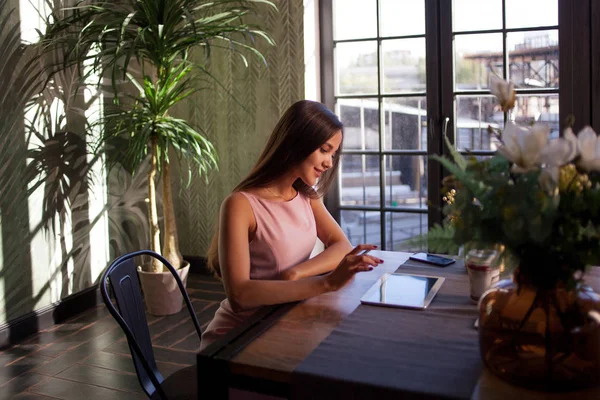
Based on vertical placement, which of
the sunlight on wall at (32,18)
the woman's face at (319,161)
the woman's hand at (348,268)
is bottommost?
the woman's hand at (348,268)

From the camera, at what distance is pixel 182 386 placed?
1.89 metres

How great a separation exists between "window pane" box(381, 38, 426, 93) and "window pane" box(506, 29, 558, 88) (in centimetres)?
58

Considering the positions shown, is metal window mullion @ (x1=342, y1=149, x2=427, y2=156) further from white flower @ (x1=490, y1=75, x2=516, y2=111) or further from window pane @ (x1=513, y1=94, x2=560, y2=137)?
white flower @ (x1=490, y1=75, x2=516, y2=111)

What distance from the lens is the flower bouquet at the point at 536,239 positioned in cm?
110

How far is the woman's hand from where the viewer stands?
177 cm

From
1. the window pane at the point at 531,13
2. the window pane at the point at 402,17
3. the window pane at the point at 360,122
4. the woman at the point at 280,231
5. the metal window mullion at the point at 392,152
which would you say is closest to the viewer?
the woman at the point at 280,231

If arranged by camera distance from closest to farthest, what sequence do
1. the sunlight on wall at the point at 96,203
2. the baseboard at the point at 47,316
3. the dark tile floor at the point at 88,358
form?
1. the dark tile floor at the point at 88,358
2. the baseboard at the point at 47,316
3. the sunlight on wall at the point at 96,203

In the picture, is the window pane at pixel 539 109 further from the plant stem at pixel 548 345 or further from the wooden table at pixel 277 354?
the plant stem at pixel 548 345

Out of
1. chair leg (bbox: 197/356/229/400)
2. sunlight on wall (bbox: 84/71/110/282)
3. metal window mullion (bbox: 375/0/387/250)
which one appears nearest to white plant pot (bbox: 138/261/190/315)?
sunlight on wall (bbox: 84/71/110/282)

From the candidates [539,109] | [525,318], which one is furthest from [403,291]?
[539,109]

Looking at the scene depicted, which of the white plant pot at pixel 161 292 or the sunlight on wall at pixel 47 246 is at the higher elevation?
the sunlight on wall at pixel 47 246

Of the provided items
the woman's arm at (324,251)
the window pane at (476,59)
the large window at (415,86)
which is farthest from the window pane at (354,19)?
the woman's arm at (324,251)

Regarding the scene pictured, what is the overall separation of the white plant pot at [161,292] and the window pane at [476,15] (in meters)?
2.38

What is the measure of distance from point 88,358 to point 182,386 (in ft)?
5.63
